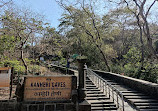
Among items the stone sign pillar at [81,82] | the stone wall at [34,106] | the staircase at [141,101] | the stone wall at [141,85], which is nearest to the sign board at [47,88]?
the stone wall at [34,106]

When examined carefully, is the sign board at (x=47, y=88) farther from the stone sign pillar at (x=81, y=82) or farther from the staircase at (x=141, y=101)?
the staircase at (x=141, y=101)

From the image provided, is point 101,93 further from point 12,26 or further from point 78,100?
point 12,26

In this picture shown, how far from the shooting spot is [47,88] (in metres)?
5.79

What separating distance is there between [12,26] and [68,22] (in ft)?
35.2

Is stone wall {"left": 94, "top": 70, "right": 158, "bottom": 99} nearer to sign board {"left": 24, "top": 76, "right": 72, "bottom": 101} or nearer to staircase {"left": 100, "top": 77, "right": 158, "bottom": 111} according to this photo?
staircase {"left": 100, "top": 77, "right": 158, "bottom": 111}

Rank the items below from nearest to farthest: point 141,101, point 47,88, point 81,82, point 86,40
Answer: point 47,88 < point 81,82 < point 141,101 < point 86,40

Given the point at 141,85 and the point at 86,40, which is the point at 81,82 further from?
the point at 86,40

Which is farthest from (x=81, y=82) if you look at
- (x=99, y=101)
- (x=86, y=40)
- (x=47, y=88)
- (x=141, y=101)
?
(x=86, y=40)

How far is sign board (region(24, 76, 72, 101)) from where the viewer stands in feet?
18.8

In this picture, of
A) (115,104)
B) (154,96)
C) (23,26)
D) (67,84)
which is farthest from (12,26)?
(154,96)

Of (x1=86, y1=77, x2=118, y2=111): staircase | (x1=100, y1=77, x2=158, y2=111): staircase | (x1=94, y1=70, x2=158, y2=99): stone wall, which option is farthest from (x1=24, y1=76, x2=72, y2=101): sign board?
(x1=94, y1=70, x2=158, y2=99): stone wall

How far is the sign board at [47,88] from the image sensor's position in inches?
226

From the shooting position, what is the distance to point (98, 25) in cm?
1836

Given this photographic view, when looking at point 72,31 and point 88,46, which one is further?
point 88,46
